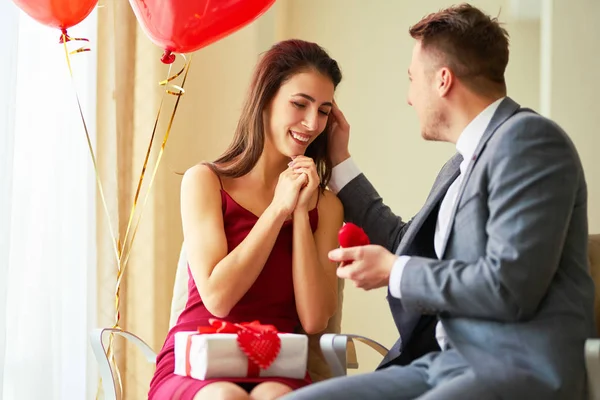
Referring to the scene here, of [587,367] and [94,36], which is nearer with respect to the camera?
[587,367]

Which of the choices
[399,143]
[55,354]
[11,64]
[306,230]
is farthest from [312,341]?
[399,143]

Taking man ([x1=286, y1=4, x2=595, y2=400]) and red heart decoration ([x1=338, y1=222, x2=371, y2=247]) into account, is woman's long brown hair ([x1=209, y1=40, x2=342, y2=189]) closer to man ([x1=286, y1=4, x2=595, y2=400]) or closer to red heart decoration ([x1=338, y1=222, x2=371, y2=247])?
man ([x1=286, y1=4, x2=595, y2=400])

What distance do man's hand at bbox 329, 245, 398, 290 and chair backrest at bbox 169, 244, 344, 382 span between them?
0.66 metres

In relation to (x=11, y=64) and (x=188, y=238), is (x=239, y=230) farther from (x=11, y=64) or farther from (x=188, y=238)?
(x=11, y=64)

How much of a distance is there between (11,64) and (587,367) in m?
1.76

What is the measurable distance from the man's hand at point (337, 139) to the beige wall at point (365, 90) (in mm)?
1105

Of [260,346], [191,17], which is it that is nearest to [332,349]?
[260,346]

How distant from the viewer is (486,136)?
1.72 metres

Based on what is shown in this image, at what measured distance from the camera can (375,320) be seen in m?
3.60

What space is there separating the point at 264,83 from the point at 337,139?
28cm

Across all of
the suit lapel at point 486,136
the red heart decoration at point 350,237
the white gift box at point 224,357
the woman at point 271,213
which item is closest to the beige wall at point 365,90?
the woman at point 271,213

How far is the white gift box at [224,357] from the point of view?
187cm

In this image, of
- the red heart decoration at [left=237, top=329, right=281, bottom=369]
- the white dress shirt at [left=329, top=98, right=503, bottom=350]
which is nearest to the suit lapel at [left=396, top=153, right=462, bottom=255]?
the white dress shirt at [left=329, top=98, right=503, bottom=350]

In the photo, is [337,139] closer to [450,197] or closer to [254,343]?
[450,197]
